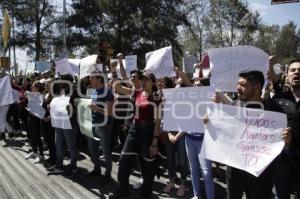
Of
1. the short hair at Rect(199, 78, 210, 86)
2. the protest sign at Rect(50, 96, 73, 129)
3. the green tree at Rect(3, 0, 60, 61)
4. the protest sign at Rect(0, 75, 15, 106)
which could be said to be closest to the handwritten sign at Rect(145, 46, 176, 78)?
the short hair at Rect(199, 78, 210, 86)

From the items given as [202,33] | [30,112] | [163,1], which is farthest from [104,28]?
[30,112]

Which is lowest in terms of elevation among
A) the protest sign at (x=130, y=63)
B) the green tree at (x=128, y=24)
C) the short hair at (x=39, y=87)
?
the short hair at (x=39, y=87)

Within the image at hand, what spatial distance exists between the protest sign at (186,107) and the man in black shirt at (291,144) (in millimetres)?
1285

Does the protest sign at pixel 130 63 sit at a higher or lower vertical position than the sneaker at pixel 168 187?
higher

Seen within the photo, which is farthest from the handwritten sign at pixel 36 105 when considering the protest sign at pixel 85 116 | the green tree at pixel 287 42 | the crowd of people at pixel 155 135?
the green tree at pixel 287 42

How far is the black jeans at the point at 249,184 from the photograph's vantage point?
3.76 metres

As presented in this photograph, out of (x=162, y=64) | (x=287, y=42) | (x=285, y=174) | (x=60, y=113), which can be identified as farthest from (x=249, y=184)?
(x=287, y=42)

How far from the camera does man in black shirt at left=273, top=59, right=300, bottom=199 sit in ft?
13.1

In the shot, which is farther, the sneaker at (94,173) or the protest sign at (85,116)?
the sneaker at (94,173)

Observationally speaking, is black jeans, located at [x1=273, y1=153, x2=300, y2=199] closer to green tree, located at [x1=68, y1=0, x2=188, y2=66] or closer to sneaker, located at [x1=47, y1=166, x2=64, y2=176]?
sneaker, located at [x1=47, y1=166, x2=64, y2=176]

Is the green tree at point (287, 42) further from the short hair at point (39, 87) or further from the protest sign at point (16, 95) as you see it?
the short hair at point (39, 87)

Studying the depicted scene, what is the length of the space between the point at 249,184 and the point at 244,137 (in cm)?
45

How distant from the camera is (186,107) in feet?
18.5

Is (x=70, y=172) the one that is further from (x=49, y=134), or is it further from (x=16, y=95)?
(x=16, y=95)
